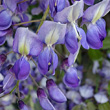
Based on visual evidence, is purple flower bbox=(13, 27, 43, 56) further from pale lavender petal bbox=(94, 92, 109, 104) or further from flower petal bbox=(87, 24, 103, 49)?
pale lavender petal bbox=(94, 92, 109, 104)

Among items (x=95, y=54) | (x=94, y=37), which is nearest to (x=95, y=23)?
(x=94, y=37)

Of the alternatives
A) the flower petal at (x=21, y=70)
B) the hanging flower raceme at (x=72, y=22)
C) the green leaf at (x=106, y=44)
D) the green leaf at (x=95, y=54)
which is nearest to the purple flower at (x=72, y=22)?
the hanging flower raceme at (x=72, y=22)

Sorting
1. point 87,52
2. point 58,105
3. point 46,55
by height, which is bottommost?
point 58,105

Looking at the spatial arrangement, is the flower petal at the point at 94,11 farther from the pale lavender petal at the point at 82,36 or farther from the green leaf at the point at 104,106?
the green leaf at the point at 104,106

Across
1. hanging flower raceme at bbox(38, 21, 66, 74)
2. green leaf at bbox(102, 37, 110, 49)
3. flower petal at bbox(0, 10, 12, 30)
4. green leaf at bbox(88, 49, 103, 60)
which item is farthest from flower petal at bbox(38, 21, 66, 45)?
green leaf at bbox(88, 49, 103, 60)

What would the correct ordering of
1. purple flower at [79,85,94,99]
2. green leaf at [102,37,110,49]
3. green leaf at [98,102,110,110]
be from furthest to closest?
purple flower at [79,85,94,99] < green leaf at [98,102,110,110] < green leaf at [102,37,110,49]

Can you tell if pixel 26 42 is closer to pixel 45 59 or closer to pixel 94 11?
pixel 45 59

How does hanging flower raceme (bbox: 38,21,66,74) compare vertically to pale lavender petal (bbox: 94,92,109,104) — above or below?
above

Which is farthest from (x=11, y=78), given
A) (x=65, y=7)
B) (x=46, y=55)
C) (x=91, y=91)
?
(x=91, y=91)

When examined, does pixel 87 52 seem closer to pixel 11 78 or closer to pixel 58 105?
pixel 58 105
